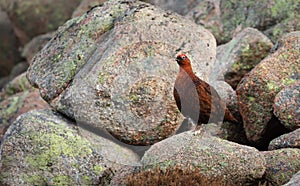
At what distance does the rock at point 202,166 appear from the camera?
813 centimetres

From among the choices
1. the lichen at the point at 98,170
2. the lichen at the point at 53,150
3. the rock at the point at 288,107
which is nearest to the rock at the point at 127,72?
the lichen at the point at 53,150

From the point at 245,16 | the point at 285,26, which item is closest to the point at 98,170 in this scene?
the point at 285,26

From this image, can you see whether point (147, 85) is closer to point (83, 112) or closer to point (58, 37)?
point (83, 112)

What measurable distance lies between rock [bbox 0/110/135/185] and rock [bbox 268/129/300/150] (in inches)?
86.6

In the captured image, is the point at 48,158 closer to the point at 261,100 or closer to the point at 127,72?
the point at 127,72

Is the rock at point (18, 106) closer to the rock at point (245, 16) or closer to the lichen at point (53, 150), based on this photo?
the lichen at point (53, 150)

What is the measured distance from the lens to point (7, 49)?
2520 centimetres

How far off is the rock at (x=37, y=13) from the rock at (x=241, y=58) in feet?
41.9

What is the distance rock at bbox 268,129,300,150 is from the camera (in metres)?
8.90

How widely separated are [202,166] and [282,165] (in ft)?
3.59

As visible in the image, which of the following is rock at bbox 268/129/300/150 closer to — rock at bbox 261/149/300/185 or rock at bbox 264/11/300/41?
rock at bbox 261/149/300/185

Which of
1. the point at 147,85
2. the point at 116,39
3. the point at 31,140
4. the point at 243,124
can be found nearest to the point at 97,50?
the point at 116,39

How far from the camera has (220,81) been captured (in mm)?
11336

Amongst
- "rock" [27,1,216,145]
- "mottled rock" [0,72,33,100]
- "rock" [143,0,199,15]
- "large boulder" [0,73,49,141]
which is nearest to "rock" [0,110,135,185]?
"rock" [27,1,216,145]
